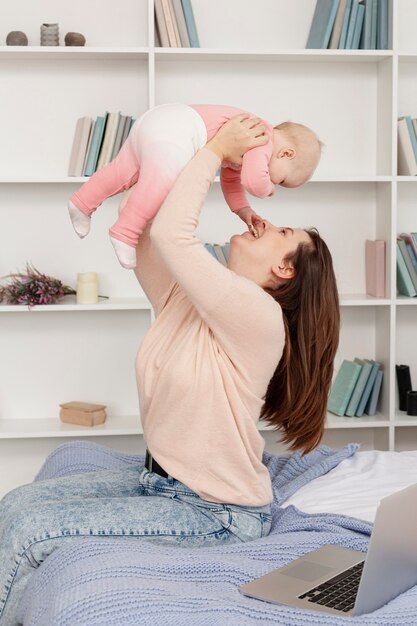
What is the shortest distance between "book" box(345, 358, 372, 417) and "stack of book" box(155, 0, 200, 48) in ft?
4.54

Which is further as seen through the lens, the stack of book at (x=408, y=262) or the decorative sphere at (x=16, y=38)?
the stack of book at (x=408, y=262)

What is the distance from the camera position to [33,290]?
3420 millimetres

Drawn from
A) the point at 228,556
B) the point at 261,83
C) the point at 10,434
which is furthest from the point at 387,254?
the point at 228,556

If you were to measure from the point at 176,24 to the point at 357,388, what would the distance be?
1.55 meters

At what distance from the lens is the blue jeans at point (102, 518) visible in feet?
5.55

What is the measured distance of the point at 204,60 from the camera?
355 cm

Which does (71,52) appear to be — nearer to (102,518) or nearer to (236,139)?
(236,139)

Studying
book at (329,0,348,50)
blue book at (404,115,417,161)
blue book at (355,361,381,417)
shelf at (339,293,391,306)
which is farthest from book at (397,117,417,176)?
blue book at (355,361,381,417)

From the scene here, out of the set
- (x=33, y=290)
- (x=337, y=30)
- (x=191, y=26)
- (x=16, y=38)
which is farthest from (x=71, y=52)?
(x=337, y=30)

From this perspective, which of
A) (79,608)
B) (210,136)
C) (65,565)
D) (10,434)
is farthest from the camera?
(10,434)

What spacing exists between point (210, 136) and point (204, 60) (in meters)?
1.81

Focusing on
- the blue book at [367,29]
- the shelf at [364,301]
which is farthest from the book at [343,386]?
the blue book at [367,29]

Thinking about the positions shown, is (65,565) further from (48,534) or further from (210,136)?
(210,136)

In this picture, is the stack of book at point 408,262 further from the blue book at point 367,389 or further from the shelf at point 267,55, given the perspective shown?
the shelf at point 267,55
